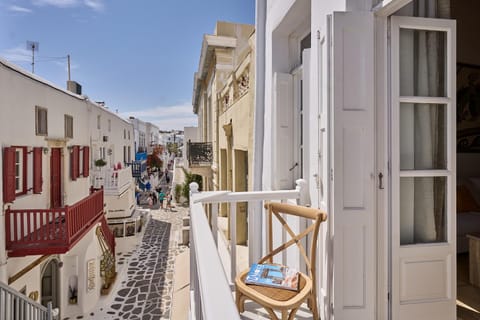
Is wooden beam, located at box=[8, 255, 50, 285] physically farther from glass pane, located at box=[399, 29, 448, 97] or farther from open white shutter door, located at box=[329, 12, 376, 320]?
glass pane, located at box=[399, 29, 448, 97]

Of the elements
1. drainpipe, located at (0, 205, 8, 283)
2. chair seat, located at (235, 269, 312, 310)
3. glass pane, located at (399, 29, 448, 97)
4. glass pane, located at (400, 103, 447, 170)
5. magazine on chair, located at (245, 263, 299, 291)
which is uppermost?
glass pane, located at (399, 29, 448, 97)

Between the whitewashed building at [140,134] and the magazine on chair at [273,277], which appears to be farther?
the whitewashed building at [140,134]

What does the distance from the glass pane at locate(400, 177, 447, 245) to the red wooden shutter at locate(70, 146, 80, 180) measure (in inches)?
360

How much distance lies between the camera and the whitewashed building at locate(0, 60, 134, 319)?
5.45 meters

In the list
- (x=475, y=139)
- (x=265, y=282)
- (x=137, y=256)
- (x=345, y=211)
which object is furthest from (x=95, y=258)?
(x=475, y=139)

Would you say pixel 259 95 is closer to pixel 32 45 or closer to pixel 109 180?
pixel 109 180

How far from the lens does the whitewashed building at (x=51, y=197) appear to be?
17.9 ft

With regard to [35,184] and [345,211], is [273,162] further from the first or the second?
[35,184]

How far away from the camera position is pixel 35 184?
6.52 metres

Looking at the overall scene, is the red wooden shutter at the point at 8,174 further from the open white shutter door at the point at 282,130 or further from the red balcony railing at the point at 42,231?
the open white shutter door at the point at 282,130

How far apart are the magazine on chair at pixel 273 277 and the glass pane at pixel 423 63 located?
1.48 metres

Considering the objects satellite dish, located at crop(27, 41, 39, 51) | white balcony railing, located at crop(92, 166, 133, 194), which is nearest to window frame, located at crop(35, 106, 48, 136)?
white balcony railing, located at crop(92, 166, 133, 194)

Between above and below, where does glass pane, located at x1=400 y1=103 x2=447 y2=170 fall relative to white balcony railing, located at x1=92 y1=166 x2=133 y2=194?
above

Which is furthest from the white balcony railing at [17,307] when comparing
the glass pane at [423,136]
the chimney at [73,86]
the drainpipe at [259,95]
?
the chimney at [73,86]
